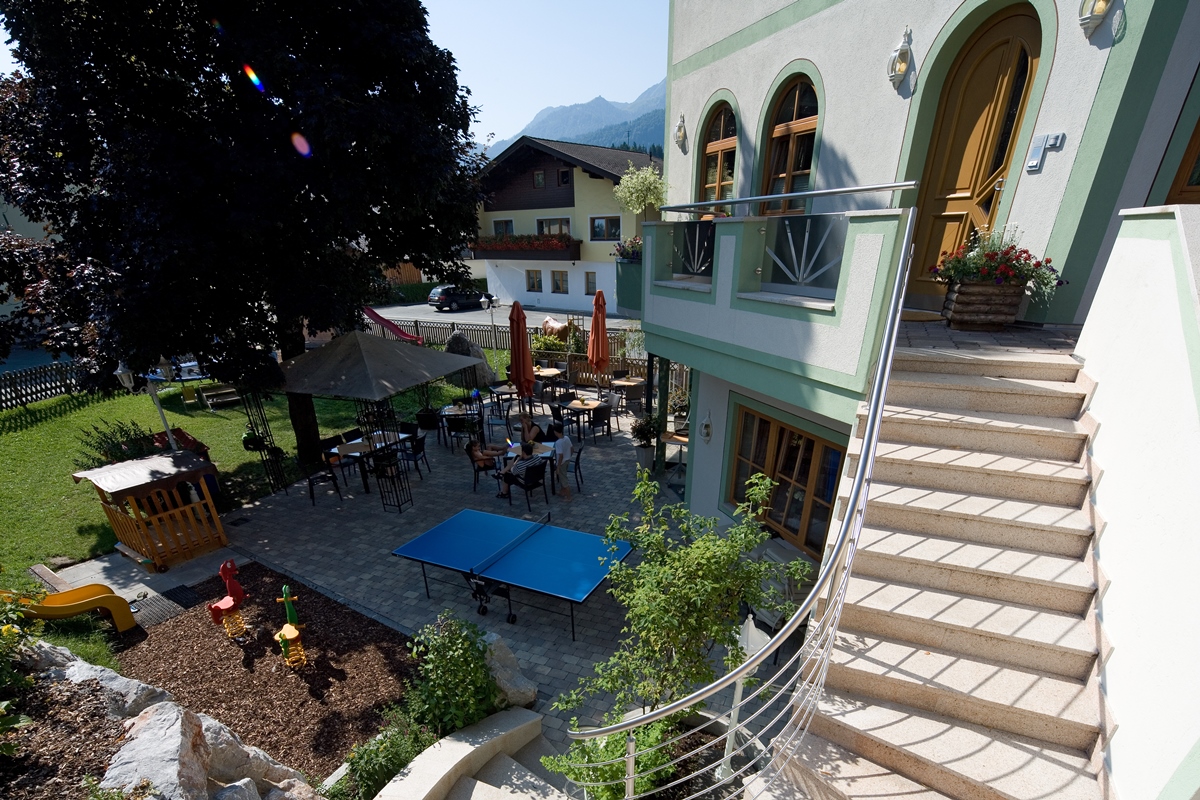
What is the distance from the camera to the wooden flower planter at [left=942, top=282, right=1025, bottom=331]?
16.3 feet

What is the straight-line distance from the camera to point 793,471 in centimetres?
596

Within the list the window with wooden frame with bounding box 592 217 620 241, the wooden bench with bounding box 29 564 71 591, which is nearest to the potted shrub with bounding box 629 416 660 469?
the wooden bench with bounding box 29 564 71 591

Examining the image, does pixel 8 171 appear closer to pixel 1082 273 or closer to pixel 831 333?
pixel 831 333

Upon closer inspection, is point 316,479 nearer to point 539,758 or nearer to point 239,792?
point 539,758

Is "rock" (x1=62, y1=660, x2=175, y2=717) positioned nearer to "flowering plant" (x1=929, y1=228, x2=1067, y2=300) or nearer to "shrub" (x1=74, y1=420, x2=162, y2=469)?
"shrub" (x1=74, y1=420, x2=162, y2=469)

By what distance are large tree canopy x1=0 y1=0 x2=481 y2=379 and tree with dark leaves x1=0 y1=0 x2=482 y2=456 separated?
3cm

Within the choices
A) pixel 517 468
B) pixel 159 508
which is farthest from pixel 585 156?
pixel 159 508

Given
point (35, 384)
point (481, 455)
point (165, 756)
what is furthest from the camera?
point (35, 384)

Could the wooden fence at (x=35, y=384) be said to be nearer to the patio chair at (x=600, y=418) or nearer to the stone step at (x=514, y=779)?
the patio chair at (x=600, y=418)

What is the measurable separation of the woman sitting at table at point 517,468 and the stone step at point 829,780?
6.46m

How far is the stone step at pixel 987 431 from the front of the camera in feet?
11.9

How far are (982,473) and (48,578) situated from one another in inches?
449

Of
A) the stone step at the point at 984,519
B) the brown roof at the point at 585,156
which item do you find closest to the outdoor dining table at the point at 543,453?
the stone step at the point at 984,519

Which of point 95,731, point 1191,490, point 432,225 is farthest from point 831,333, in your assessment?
point 432,225
